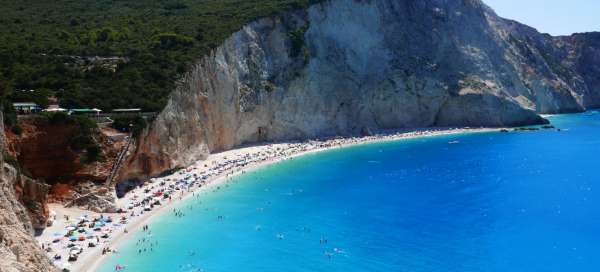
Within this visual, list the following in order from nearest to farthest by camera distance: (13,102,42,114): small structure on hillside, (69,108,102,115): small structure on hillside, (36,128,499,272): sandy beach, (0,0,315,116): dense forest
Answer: (36,128,499,272): sandy beach → (13,102,42,114): small structure on hillside → (69,108,102,115): small structure on hillside → (0,0,315,116): dense forest

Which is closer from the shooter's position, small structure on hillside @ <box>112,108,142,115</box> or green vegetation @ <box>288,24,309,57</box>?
small structure on hillside @ <box>112,108,142,115</box>

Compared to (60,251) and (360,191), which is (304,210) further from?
(60,251)

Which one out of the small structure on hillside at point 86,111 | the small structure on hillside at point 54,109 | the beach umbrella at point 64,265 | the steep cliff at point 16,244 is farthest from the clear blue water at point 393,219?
the small structure on hillside at point 54,109

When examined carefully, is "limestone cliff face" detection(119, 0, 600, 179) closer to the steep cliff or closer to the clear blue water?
the clear blue water

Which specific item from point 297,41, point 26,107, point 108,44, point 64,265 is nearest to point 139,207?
point 64,265

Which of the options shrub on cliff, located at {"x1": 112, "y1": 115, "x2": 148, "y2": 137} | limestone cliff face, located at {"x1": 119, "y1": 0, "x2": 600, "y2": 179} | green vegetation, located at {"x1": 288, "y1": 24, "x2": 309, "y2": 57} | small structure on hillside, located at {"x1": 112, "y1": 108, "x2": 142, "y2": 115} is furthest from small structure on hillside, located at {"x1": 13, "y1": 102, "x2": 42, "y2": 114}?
green vegetation, located at {"x1": 288, "y1": 24, "x2": 309, "y2": 57}

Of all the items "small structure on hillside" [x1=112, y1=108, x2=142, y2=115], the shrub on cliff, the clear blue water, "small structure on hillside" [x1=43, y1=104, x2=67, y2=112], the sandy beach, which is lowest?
the clear blue water

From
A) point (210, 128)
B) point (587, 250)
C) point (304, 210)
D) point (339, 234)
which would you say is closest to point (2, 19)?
point (210, 128)
